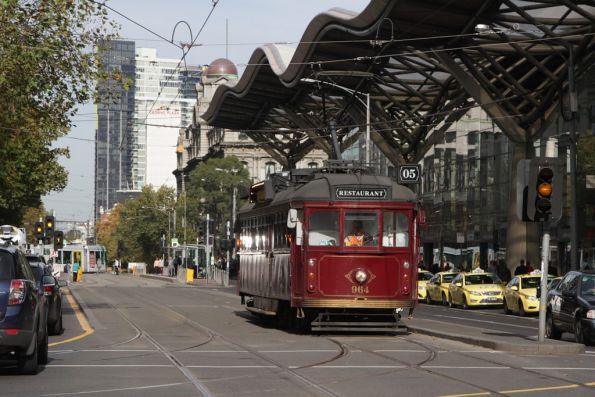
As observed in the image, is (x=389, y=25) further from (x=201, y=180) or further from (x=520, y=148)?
(x=201, y=180)

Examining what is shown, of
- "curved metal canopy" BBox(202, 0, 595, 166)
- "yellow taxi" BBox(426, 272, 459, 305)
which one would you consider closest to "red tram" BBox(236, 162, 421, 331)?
"curved metal canopy" BBox(202, 0, 595, 166)

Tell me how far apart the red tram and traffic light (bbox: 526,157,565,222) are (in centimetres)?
406

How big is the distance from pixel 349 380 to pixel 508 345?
6.19m

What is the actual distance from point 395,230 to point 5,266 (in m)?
11.3

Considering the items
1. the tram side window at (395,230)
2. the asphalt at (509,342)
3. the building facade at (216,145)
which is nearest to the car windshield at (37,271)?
the tram side window at (395,230)

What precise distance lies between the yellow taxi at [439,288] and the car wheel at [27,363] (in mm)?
33772

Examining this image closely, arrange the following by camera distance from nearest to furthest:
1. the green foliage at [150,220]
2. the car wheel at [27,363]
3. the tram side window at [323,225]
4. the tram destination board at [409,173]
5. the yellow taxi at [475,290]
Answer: the car wheel at [27,363]
the tram side window at [323,225]
the yellow taxi at [475,290]
the tram destination board at [409,173]
the green foliage at [150,220]

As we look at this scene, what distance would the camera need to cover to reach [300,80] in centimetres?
6669

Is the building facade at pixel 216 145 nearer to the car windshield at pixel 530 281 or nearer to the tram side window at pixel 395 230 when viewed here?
the car windshield at pixel 530 281

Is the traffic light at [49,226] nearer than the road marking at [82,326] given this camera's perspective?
No

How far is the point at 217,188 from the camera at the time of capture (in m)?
128

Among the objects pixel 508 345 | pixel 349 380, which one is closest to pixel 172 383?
pixel 349 380

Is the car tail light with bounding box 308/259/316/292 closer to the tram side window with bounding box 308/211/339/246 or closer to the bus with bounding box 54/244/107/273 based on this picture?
the tram side window with bounding box 308/211/339/246

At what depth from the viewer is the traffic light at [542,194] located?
69.9 ft
